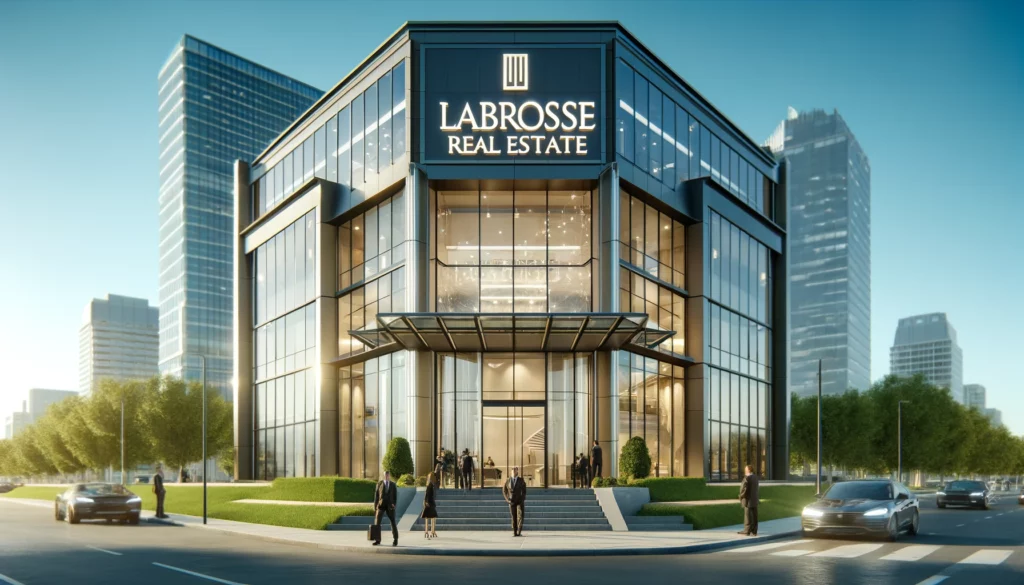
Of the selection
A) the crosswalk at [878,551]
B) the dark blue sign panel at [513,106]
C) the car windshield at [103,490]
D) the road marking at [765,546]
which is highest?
the dark blue sign panel at [513,106]

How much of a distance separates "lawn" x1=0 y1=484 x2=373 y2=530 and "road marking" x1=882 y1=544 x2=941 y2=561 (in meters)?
16.0

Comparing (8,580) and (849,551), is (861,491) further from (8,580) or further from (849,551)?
(8,580)

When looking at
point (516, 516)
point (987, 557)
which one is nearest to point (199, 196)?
point (516, 516)

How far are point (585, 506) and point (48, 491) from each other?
60627 mm

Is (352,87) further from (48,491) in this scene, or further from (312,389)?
(48,491)

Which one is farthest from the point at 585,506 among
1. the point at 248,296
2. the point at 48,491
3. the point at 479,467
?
the point at 48,491

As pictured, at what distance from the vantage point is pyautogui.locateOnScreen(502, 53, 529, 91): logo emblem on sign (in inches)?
1447

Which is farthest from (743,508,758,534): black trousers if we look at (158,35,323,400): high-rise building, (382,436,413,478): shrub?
(158,35,323,400): high-rise building

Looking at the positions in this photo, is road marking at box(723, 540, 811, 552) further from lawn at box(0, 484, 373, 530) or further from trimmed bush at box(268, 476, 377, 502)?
trimmed bush at box(268, 476, 377, 502)

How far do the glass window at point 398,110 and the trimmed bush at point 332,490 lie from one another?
14.1m

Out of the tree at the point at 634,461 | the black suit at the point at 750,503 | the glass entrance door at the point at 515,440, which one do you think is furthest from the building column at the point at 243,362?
the black suit at the point at 750,503

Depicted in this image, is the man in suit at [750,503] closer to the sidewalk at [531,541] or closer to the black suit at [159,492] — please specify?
the sidewalk at [531,541]

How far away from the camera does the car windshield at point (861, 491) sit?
79.0 ft

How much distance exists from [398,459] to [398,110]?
15.4 meters
